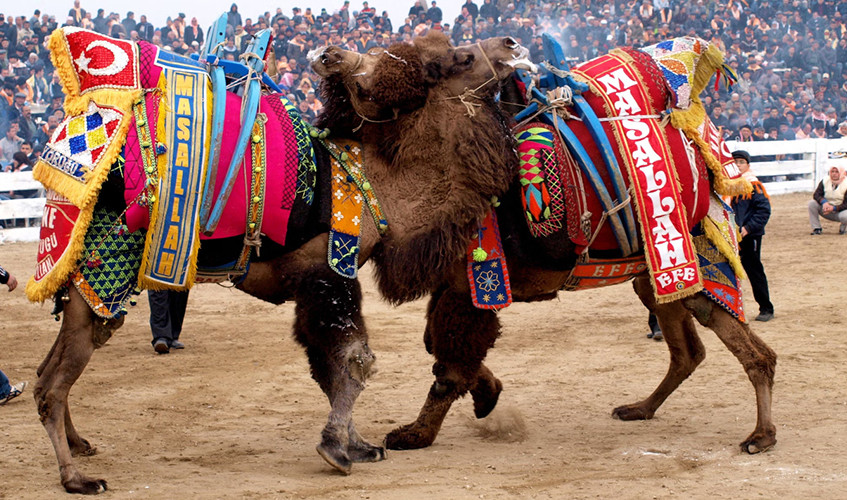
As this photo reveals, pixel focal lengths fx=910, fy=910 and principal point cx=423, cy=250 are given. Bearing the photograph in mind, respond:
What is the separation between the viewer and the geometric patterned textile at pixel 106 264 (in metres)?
4.24

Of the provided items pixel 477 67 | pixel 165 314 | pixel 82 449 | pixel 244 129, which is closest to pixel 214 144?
pixel 244 129

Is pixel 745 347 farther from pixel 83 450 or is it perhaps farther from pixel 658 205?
pixel 83 450

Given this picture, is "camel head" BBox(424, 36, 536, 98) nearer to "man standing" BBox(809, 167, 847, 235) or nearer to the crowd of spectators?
"man standing" BBox(809, 167, 847, 235)

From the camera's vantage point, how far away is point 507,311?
9.68 metres

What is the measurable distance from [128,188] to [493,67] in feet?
6.39

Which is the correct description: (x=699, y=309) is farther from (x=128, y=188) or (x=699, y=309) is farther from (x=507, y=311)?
(x=507, y=311)

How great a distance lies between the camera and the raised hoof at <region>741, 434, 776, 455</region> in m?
4.99

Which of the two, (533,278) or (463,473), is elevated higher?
(533,278)

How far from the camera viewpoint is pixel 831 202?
14.0 m

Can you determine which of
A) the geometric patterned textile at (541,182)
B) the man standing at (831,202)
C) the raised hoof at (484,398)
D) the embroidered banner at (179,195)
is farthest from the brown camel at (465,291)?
the man standing at (831,202)

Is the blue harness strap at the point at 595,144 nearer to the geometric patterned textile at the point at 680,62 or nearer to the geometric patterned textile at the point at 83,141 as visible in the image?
the geometric patterned textile at the point at 680,62

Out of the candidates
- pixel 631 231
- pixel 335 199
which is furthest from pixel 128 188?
pixel 631 231

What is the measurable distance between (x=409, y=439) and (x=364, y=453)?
0.38 meters

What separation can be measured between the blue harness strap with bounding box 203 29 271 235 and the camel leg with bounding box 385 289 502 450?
1.50 meters
